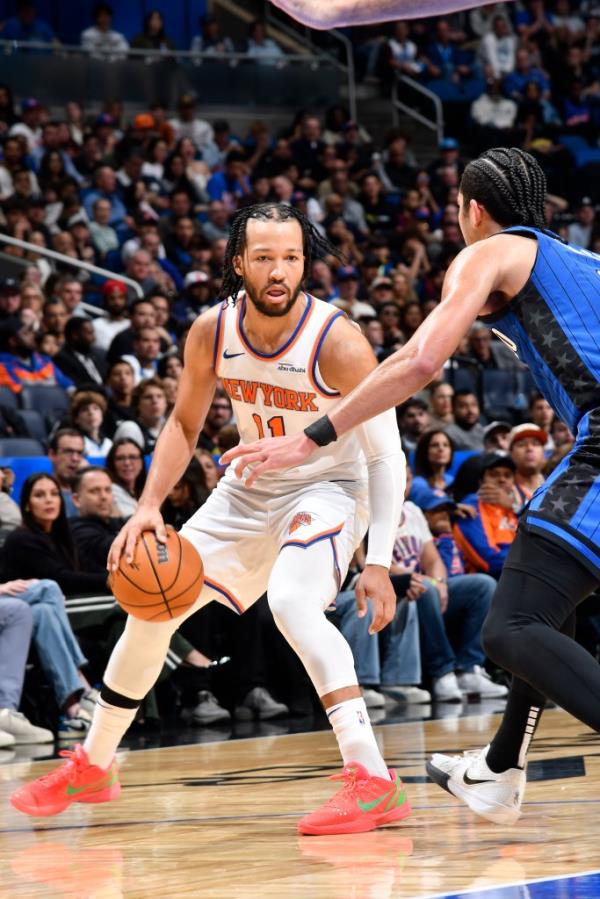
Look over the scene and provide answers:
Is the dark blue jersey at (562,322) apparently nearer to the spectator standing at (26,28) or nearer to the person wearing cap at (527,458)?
the person wearing cap at (527,458)

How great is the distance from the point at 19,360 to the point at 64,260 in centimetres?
219

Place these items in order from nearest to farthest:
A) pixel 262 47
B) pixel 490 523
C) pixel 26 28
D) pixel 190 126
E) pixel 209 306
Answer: pixel 490 523, pixel 209 306, pixel 190 126, pixel 26 28, pixel 262 47

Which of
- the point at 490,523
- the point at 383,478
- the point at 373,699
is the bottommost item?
the point at 373,699

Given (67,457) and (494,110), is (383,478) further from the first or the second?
(494,110)

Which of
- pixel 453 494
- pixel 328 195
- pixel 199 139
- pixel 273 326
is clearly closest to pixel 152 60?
pixel 199 139

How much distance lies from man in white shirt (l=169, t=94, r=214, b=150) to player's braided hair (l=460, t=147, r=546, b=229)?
13.5 meters

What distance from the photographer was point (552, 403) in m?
3.60

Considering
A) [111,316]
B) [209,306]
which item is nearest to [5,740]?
[111,316]

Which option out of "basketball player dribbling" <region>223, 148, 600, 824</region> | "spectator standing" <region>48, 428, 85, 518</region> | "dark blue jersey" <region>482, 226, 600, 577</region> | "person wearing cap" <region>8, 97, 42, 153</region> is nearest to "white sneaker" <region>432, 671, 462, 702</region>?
"spectator standing" <region>48, 428, 85, 518</region>

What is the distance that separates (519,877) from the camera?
306cm

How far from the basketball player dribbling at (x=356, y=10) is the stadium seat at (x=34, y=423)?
23.0 ft

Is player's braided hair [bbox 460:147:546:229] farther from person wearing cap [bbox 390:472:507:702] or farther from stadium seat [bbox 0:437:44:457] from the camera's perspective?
stadium seat [bbox 0:437:44:457]

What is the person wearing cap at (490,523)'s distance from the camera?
30.1 ft

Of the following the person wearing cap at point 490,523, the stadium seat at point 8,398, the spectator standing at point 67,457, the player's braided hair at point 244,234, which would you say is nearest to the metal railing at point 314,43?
the stadium seat at point 8,398
